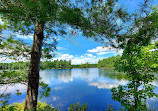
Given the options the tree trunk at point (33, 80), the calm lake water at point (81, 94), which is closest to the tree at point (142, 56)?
the tree trunk at point (33, 80)

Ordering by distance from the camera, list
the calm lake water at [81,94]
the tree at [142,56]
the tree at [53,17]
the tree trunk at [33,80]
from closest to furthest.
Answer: the tree at [53,17] → the tree at [142,56] → the tree trunk at [33,80] → the calm lake water at [81,94]

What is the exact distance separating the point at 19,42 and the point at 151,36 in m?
3.72

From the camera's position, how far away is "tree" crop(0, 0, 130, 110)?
1.30 m

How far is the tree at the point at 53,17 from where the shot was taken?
1301 millimetres

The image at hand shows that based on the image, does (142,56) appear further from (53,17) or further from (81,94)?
(81,94)

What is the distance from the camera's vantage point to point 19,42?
96.8 inches

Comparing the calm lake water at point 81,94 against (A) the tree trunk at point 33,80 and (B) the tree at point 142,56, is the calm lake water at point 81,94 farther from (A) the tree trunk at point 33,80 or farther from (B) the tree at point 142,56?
(B) the tree at point 142,56

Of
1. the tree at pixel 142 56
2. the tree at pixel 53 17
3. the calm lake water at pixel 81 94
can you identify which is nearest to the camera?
the tree at pixel 53 17

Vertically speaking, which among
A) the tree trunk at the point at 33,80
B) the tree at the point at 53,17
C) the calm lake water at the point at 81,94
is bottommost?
the calm lake water at the point at 81,94

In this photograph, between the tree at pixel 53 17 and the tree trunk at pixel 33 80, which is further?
the tree trunk at pixel 33 80

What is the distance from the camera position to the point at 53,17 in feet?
4.66

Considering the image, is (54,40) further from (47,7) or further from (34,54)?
(47,7)

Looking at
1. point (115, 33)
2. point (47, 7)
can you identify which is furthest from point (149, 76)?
point (47, 7)

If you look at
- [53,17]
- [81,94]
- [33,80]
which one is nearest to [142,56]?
[53,17]
